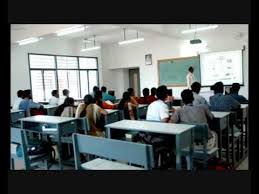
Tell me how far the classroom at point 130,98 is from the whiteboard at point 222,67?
3 centimetres

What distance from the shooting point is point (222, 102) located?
4.17 m

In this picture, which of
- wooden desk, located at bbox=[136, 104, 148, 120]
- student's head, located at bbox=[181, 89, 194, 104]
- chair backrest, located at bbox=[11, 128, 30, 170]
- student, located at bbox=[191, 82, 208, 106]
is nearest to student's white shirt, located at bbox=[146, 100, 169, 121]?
student's head, located at bbox=[181, 89, 194, 104]

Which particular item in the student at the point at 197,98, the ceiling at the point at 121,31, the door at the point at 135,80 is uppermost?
the ceiling at the point at 121,31

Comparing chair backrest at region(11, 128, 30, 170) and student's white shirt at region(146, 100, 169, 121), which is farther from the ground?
student's white shirt at region(146, 100, 169, 121)

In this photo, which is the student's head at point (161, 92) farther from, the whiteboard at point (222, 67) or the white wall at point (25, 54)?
the whiteboard at point (222, 67)

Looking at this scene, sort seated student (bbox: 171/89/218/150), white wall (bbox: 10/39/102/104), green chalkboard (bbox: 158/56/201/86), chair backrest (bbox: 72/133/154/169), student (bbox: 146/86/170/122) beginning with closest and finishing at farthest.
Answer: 1. chair backrest (bbox: 72/133/154/169)
2. seated student (bbox: 171/89/218/150)
3. student (bbox: 146/86/170/122)
4. white wall (bbox: 10/39/102/104)
5. green chalkboard (bbox: 158/56/201/86)

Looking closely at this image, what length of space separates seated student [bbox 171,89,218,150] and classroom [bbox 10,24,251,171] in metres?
0.01

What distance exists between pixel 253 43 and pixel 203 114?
4.16 ft

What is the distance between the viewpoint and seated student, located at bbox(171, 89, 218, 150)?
3.26 meters

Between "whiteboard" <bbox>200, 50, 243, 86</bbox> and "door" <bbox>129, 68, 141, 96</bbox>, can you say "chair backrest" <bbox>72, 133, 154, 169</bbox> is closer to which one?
"whiteboard" <bbox>200, 50, 243, 86</bbox>

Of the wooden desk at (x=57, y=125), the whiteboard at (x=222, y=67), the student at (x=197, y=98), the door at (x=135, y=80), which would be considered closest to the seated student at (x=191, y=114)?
the student at (x=197, y=98)

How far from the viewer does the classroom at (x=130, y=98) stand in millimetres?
3041
